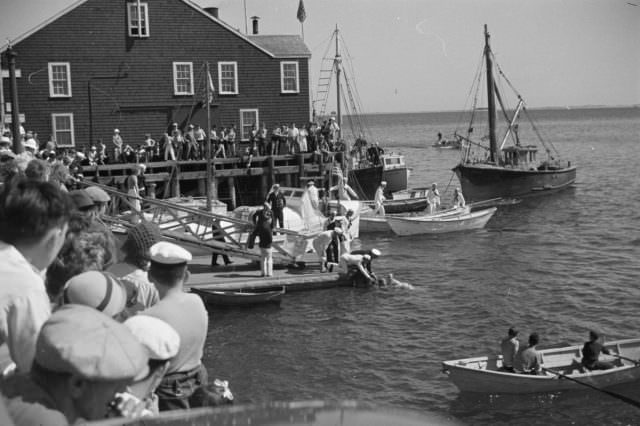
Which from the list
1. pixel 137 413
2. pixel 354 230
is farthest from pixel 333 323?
pixel 137 413

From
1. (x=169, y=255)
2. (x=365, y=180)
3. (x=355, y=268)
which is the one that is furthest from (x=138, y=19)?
(x=169, y=255)

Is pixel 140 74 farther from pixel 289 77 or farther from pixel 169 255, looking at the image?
pixel 169 255

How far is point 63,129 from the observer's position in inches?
1597

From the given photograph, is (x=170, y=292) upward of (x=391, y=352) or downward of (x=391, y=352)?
upward

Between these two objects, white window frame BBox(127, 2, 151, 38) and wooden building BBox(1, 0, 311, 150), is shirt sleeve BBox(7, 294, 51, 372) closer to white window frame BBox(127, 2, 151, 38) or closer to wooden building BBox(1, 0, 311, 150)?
wooden building BBox(1, 0, 311, 150)

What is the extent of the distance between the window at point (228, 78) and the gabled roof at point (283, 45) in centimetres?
244

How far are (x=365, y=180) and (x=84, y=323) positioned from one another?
46.6 m

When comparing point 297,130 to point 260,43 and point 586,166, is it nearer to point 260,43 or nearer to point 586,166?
point 260,43

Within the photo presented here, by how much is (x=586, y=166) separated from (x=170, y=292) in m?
86.8

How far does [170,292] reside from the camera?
5375mm

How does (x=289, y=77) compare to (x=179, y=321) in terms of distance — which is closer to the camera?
(x=179, y=321)

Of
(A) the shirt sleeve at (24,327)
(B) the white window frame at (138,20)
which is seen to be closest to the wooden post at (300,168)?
(B) the white window frame at (138,20)

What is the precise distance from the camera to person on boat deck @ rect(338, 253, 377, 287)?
82.1 feet

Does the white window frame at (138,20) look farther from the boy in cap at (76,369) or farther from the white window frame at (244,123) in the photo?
the boy in cap at (76,369)
